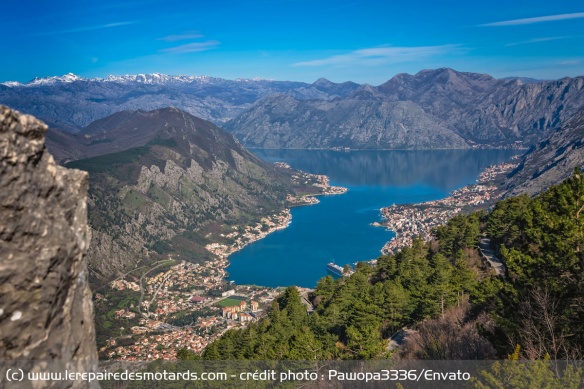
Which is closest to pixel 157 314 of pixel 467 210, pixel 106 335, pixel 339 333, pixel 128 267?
pixel 106 335

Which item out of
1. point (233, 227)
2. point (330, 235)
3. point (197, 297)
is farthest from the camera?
point (233, 227)

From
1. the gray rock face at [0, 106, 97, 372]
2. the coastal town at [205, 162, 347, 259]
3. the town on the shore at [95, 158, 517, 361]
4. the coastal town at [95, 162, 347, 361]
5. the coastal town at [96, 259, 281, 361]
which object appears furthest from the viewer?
the coastal town at [205, 162, 347, 259]

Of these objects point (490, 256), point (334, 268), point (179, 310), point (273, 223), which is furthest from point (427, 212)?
point (490, 256)

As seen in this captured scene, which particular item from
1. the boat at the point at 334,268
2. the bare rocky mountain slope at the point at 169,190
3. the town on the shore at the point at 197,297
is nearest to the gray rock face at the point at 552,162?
the town on the shore at the point at 197,297

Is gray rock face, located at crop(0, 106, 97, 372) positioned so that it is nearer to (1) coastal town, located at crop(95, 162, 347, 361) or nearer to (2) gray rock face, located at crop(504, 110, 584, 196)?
(1) coastal town, located at crop(95, 162, 347, 361)

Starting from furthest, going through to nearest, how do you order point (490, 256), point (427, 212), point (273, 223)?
point (273, 223)
point (427, 212)
point (490, 256)

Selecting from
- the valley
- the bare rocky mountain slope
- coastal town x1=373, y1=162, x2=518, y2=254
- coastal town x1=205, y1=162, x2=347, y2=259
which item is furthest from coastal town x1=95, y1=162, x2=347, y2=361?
coastal town x1=373, y1=162, x2=518, y2=254

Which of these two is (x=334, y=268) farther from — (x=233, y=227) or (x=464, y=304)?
(x=464, y=304)

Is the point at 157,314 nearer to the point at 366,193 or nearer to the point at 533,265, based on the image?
the point at 533,265
